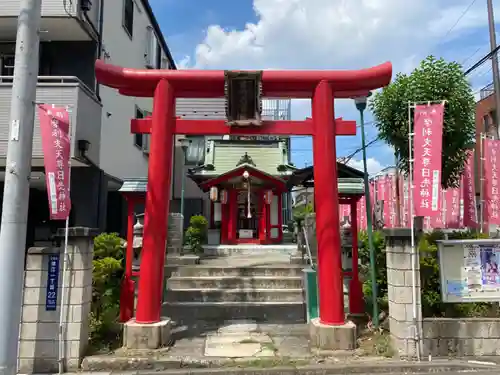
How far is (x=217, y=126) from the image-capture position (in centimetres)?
771

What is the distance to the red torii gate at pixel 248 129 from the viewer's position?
7.16m

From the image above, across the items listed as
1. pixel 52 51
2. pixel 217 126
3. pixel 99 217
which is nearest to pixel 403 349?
pixel 217 126

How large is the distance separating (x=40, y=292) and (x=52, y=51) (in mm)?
8534

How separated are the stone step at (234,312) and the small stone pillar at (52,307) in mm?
2901

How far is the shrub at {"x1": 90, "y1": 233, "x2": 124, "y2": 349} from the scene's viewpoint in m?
7.31

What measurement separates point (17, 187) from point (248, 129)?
159 inches

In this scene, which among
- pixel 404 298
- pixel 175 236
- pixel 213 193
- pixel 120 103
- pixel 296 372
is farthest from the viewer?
pixel 213 193

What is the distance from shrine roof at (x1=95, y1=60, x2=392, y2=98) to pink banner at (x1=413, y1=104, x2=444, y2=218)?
119cm

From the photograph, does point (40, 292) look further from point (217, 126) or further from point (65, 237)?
point (217, 126)

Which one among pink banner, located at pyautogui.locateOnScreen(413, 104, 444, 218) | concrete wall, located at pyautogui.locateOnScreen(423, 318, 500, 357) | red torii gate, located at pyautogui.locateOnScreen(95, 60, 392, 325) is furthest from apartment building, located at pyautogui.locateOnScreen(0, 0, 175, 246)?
concrete wall, located at pyautogui.locateOnScreen(423, 318, 500, 357)

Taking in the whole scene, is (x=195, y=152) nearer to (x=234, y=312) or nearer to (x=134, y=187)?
(x=134, y=187)

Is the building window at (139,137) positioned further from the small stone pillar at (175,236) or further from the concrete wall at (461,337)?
the concrete wall at (461,337)

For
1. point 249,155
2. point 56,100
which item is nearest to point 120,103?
point 56,100

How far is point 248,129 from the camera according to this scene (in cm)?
776
